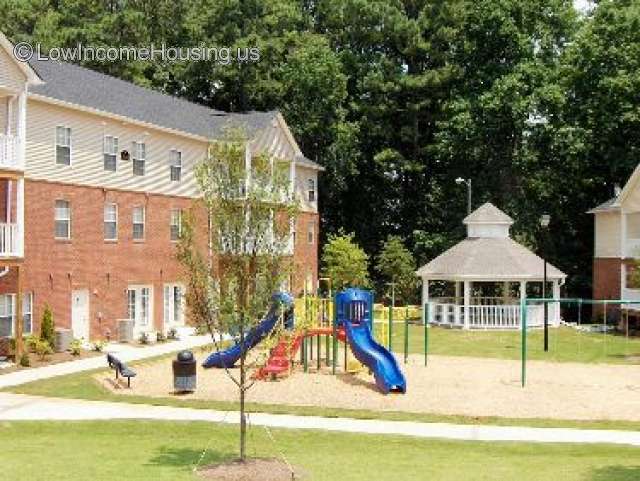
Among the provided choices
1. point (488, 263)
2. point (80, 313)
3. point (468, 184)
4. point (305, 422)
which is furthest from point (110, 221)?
point (468, 184)

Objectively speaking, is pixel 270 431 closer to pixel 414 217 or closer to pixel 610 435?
pixel 610 435

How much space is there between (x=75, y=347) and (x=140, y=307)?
25.1ft

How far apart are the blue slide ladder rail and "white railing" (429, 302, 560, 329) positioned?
58.0ft

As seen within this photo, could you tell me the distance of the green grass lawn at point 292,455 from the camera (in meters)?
14.6

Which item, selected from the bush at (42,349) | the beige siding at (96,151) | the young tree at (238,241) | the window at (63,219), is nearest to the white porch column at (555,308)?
the beige siding at (96,151)

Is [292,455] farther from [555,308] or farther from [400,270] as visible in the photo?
[400,270]

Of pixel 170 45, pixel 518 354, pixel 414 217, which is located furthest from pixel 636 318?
pixel 170 45

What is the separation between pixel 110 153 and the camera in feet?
121

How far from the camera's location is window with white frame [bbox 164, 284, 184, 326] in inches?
1619

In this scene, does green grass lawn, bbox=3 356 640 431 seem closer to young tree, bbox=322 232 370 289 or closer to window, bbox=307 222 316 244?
young tree, bbox=322 232 370 289

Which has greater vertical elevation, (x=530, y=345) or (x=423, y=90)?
(x=423, y=90)

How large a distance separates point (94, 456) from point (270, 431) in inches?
180

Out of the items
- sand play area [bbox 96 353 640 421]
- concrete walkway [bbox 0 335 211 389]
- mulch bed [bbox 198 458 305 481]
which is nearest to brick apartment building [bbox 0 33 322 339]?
concrete walkway [bbox 0 335 211 389]

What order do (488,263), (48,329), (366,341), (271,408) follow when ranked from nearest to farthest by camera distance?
(271,408) < (366,341) < (48,329) < (488,263)
